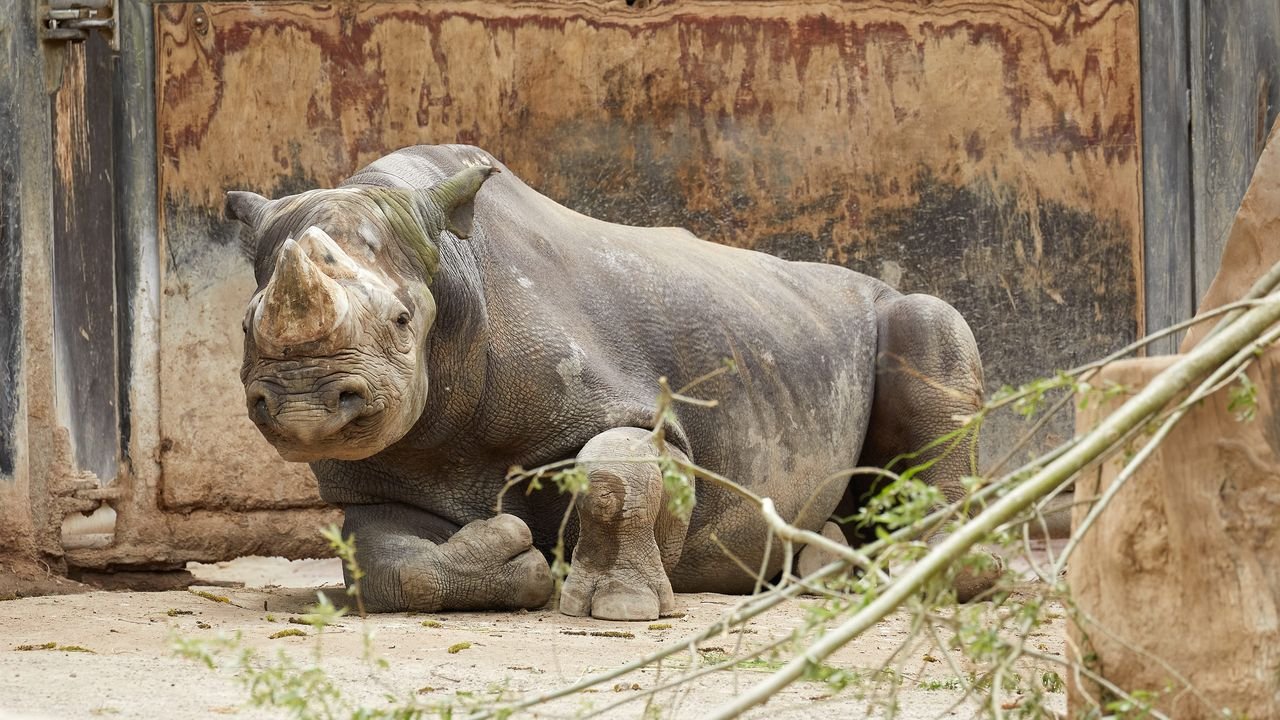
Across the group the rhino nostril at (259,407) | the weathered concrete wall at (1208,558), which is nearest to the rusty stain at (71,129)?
the rhino nostril at (259,407)

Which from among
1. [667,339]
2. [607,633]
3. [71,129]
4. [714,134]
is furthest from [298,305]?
[714,134]

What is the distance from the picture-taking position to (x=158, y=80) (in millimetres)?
7840

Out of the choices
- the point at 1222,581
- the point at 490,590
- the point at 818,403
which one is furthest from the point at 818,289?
the point at 1222,581

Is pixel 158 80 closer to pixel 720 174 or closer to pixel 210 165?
pixel 210 165

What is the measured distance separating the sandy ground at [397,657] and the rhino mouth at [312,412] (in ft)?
1.69

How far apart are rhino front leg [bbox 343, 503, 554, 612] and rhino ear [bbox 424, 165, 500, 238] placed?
0.93 m

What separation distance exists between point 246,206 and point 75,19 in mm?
2006

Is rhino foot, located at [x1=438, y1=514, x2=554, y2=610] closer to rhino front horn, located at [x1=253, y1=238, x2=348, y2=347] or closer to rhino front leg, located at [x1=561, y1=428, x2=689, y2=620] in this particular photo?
rhino front leg, located at [x1=561, y1=428, x2=689, y2=620]

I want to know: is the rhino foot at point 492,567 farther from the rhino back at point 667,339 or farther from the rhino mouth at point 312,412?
the rhino mouth at point 312,412

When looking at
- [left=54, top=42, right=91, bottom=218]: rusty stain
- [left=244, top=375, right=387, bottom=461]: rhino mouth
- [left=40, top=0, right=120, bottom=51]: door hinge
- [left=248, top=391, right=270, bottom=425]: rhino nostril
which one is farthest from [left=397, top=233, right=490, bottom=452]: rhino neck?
[left=40, top=0, right=120, bottom=51]: door hinge

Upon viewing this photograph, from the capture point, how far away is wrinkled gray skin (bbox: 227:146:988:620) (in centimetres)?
521

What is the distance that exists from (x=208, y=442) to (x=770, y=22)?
119 inches

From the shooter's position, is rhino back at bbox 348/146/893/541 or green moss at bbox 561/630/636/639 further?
rhino back at bbox 348/146/893/541

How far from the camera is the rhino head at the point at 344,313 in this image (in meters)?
5.02
